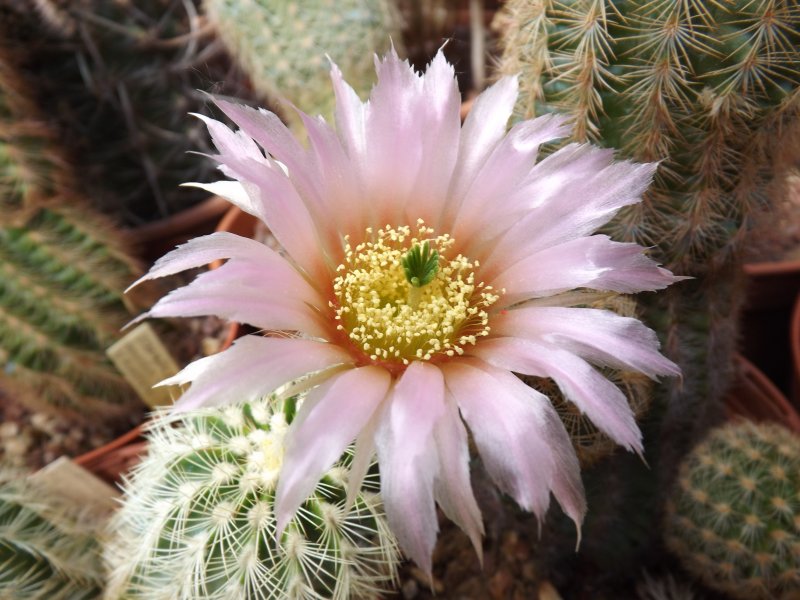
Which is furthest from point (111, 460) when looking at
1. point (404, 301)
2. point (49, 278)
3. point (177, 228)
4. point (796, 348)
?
point (796, 348)

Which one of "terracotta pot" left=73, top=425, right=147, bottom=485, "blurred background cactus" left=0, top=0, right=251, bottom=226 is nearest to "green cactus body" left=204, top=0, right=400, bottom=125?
"blurred background cactus" left=0, top=0, right=251, bottom=226

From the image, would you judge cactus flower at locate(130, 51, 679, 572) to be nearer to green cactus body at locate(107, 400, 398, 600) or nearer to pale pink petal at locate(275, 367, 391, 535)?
pale pink petal at locate(275, 367, 391, 535)

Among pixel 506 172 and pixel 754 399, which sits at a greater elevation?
pixel 506 172

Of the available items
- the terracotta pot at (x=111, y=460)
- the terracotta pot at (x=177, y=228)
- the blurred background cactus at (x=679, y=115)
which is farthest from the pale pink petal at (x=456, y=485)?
the terracotta pot at (x=177, y=228)

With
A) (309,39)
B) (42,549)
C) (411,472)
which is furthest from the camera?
(309,39)

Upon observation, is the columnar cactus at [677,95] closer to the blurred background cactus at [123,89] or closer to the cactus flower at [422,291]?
the cactus flower at [422,291]

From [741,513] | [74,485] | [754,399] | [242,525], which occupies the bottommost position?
[754,399]

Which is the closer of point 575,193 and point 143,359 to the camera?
point 575,193

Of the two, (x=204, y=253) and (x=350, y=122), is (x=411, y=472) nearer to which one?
(x=204, y=253)
